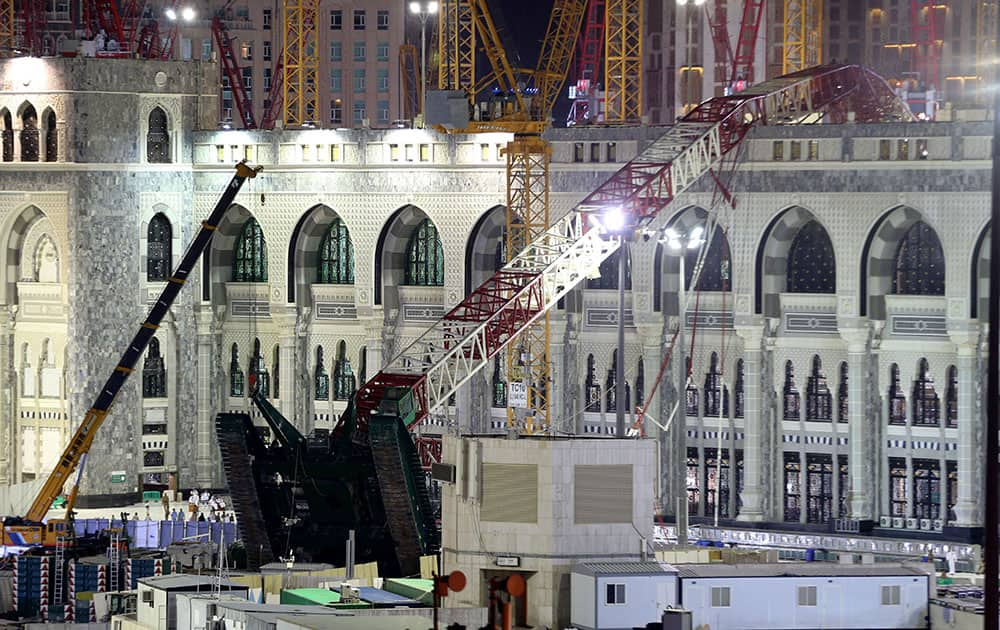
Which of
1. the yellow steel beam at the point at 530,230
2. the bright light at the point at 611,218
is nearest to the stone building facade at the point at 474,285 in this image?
the yellow steel beam at the point at 530,230

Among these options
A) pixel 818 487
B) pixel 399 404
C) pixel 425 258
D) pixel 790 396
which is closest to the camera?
pixel 399 404

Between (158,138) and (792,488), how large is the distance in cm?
3096

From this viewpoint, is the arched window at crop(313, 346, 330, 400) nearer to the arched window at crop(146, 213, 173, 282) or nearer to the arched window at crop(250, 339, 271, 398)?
the arched window at crop(250, 339, 271, 398)

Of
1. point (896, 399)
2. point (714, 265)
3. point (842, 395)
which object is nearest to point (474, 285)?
point (714, 265)

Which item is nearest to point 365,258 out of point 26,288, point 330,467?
point 26,288

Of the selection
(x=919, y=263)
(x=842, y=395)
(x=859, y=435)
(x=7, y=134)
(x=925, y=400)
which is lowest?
(x=859, y=435)

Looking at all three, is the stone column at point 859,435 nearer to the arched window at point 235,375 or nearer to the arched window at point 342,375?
the arched window at point 342,375

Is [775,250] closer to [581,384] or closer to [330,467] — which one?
[581,384]

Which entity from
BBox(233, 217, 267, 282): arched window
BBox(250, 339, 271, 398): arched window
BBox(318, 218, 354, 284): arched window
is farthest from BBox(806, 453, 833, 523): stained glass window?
BBox(233, 217, 267, 282): arched window

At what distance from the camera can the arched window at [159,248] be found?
392 feet

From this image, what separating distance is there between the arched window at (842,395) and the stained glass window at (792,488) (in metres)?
2.32

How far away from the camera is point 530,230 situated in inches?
4350

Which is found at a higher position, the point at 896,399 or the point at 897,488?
the point at 896,399

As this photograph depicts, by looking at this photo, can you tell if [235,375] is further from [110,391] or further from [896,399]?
[896,399]
